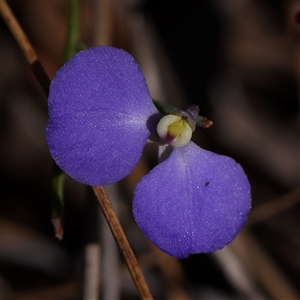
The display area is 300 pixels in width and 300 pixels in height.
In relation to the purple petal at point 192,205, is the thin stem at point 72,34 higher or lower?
higher

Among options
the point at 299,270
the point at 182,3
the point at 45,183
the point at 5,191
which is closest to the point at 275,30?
the point at 182,3

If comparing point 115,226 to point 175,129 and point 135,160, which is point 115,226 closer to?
point 135,160

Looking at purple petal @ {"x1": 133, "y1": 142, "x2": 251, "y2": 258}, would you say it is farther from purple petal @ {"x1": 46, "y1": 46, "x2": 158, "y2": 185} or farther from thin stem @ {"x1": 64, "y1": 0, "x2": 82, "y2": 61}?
thin stem @ {"x1": 64, "y1": 0, "x2": 82, "y2": 61}

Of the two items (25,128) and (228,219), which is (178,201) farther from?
(25,128)

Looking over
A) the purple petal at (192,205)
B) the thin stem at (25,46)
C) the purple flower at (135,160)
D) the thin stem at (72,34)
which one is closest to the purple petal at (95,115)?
the purple flower at (135,160)

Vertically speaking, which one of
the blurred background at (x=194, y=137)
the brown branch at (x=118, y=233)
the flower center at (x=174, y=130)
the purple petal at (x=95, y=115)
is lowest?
the blurred background at (x=194, y=137)

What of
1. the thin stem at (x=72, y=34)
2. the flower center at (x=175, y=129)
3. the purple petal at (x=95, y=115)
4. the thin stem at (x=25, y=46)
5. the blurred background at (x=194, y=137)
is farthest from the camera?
the blurred background at (x=194, y=137)

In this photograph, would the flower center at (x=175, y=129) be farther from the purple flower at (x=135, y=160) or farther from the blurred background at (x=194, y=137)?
the blurred background at (x=194, y=137)
